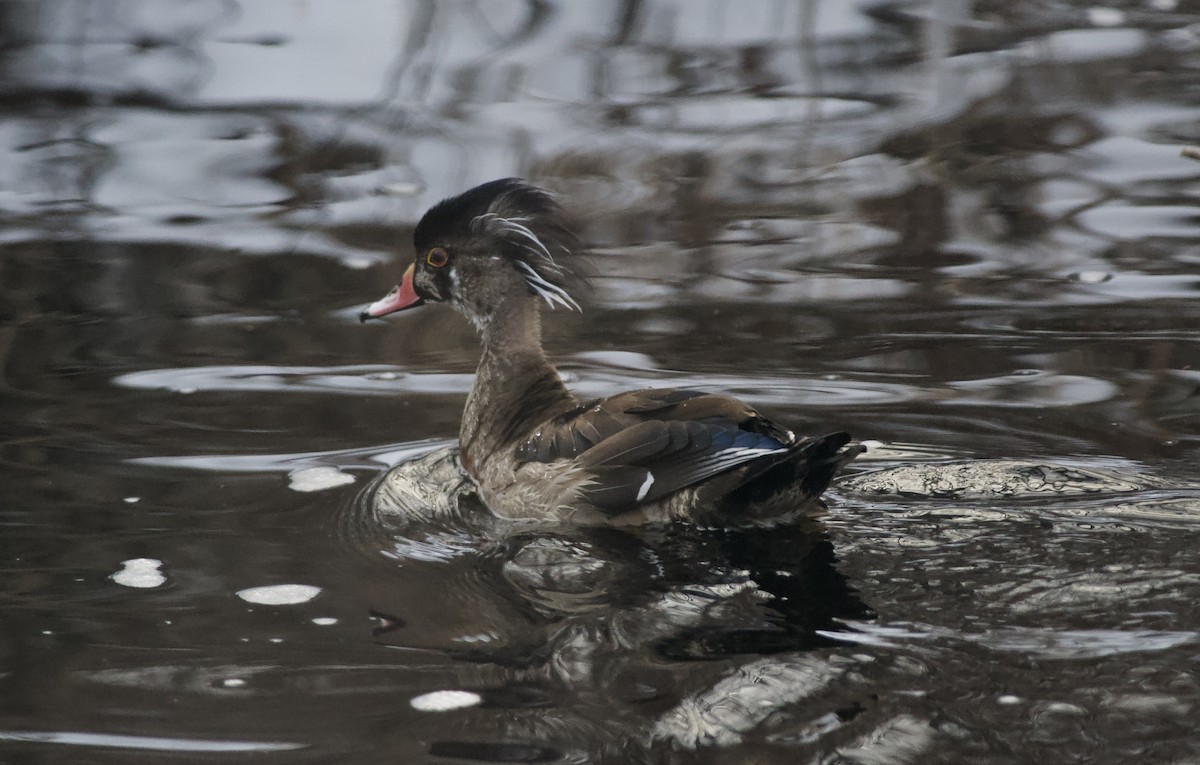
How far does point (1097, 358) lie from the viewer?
21.5 feet

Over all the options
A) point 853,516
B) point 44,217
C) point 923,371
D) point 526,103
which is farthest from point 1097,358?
point 44,217

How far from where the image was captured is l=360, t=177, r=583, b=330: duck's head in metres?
5.85

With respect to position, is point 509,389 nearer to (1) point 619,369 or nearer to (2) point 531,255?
(2) point 531,255

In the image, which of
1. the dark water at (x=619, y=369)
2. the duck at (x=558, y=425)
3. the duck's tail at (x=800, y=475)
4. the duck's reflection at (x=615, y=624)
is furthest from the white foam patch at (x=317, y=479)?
the duck's tail at (x=800, y=475)

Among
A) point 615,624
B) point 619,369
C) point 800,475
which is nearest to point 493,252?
point 619,369

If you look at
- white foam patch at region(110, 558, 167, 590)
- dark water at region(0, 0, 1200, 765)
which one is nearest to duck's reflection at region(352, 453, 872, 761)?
dark water at region(0, 0, 1200, 765)

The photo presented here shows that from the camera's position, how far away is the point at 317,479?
567 cm

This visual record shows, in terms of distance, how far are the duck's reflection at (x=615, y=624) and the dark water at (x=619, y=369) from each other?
0.02 metres

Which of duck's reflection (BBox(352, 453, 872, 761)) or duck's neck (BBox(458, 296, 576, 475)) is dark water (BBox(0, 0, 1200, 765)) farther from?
duck's neck (BBox(458, 296, 576, 475))

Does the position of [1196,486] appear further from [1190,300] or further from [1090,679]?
[1190,300]

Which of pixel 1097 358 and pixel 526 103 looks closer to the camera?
pixel 1097 358

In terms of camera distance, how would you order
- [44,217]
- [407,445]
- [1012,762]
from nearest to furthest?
[1012,762]
[407,445]
[44,217]

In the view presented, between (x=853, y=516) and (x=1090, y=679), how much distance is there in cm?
140

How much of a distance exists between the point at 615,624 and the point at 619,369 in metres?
2.47
